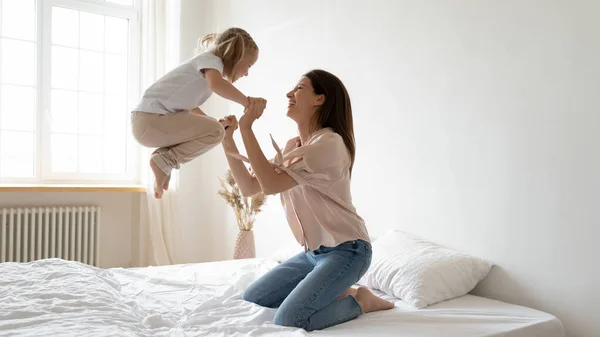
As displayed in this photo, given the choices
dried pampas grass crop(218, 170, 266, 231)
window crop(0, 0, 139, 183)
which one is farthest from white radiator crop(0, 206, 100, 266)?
dried pampas grass crop(218, 170, 266, 231)

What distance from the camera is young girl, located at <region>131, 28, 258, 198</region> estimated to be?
1922 mm

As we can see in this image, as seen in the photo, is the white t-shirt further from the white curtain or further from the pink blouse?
the white curtain

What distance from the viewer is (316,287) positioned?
1.70 metres

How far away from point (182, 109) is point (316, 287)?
2.75 feet

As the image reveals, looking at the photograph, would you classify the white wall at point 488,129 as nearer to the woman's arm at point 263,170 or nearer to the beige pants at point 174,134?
the woman's arm at point 263,170

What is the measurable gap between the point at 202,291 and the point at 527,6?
1636 millimetres

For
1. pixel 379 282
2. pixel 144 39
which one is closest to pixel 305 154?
pixel 379 282

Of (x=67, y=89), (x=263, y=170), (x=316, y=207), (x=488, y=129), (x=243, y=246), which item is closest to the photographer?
(x=263, y=170)

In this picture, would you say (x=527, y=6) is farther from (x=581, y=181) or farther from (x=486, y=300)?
(x=486, y=300)

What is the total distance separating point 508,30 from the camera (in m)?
2.02

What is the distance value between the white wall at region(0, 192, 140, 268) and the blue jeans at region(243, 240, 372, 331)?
7.98ft

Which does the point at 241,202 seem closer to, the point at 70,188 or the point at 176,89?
the point at 70,188

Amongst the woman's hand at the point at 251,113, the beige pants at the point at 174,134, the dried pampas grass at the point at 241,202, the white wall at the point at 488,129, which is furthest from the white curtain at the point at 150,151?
the woman's hand at the point at 251,113

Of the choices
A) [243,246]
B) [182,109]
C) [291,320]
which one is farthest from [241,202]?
[291,320]
